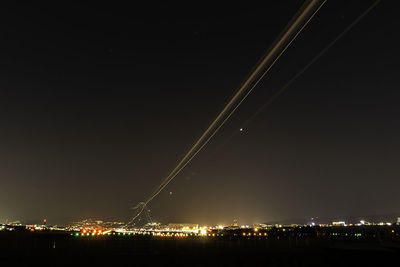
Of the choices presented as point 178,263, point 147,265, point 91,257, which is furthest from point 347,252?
point 91,257

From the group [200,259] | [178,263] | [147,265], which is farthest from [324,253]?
[147,265]

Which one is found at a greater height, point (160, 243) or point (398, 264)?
point (160, 243)

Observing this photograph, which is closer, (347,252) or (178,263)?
(178,263)

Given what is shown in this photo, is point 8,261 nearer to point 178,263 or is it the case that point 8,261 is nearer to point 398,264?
point 178,263

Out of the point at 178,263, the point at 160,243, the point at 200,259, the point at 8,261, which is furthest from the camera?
the point at 160,243

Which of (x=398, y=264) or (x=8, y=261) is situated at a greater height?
(x=8, y=261)

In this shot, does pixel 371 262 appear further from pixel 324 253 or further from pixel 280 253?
pixel 280 253

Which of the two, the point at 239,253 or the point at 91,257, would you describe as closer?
the point at 91,257

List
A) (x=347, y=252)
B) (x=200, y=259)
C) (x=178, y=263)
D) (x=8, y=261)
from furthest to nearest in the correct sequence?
(x=347, y=252)
(x=200, y=259)
(x=178, y=263)
(x=8, y=261)

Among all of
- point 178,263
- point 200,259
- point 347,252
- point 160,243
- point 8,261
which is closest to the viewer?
point 8,261
